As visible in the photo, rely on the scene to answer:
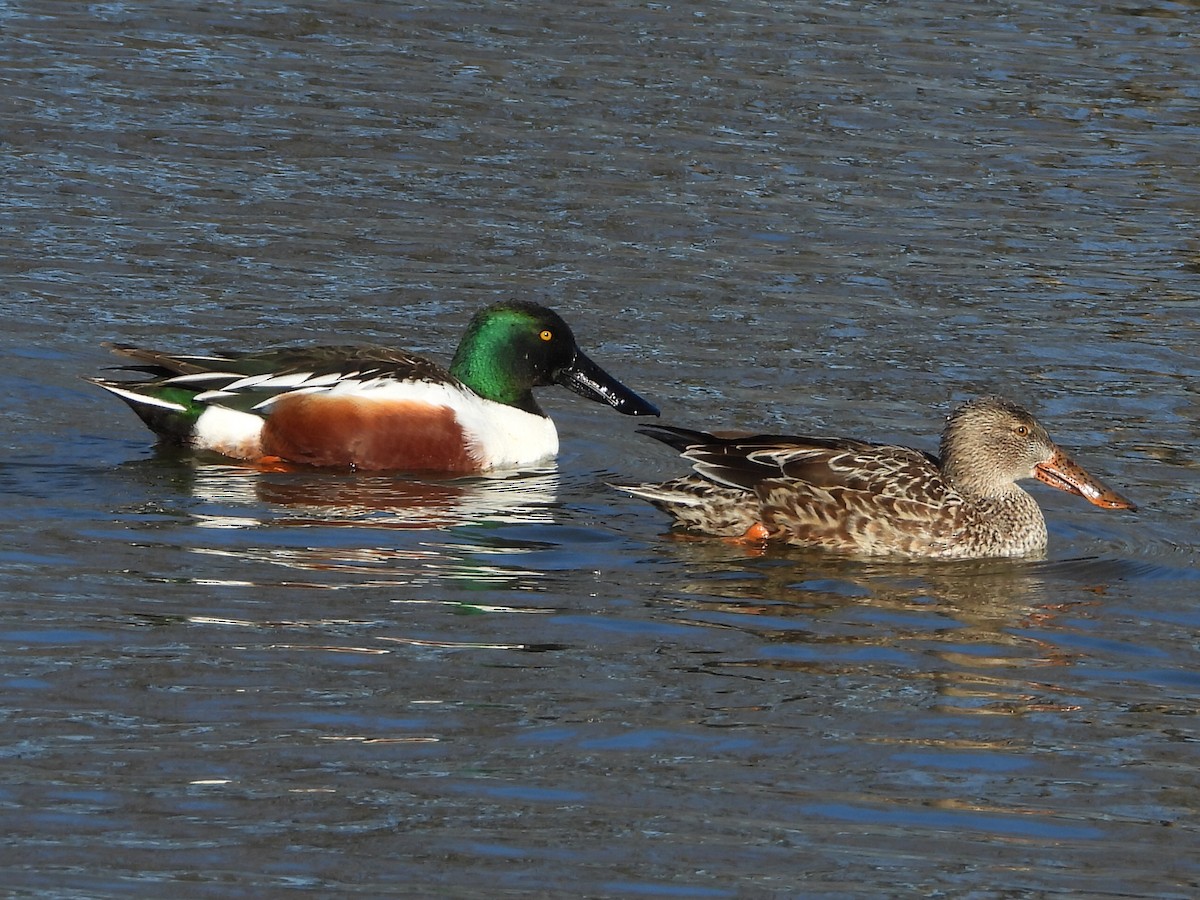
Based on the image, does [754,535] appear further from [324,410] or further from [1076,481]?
[324,410]

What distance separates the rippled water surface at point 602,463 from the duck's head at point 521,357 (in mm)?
384

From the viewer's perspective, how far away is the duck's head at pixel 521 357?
36.2ft

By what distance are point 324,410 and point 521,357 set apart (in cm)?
113

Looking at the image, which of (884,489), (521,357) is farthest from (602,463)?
(884,489)

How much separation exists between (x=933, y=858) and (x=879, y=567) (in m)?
3.29

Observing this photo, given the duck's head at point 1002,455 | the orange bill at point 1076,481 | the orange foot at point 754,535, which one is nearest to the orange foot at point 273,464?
the orange foot at point 754,535

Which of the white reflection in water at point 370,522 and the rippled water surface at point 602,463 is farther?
the white reflection in water at point 370,522

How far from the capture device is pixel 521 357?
11062 millimetres

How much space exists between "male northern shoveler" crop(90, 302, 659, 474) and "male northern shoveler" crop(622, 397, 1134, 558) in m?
1.34

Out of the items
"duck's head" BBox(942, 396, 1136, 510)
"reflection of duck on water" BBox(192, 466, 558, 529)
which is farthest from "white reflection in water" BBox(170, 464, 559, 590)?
"duck's head" BBox(942, 396, 1136, 510)

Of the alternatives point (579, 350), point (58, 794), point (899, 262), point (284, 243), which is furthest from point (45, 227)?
point (58, 794)

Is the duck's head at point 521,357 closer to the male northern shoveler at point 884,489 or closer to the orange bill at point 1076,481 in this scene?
the male northern shoveler at point 884,489

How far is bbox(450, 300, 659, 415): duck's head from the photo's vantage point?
1102 cm

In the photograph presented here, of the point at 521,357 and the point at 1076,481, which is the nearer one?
the point at 1076,481
